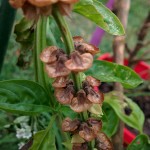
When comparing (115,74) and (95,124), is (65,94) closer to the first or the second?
(95,124)

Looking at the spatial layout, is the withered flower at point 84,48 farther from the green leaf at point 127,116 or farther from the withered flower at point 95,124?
the green leaf at point 127,116


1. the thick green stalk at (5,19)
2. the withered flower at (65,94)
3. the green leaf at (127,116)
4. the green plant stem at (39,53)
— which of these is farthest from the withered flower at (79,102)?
the green leaf at (127,116)

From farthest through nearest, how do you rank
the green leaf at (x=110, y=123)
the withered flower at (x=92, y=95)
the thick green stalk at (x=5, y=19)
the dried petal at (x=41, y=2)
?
the green leaf at (x=110, y=123)
the thick green stalk at (x=5, y=19)
the withered flower at (x=92, y=95)
the dried petal at (x=41, y=2)

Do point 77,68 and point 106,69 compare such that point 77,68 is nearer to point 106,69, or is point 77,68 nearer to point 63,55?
point 63,55

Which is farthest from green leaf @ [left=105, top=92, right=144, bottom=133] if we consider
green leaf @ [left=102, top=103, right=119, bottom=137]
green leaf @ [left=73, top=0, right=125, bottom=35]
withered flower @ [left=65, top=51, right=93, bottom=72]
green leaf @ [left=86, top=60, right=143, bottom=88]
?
withered flower @ [left=65, top=51, right=93, bottom=72]

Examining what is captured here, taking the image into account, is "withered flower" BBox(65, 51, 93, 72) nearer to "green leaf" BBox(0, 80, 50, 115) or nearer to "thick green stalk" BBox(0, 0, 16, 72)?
"green leaf" BBox(0, 80, 50, 115)
